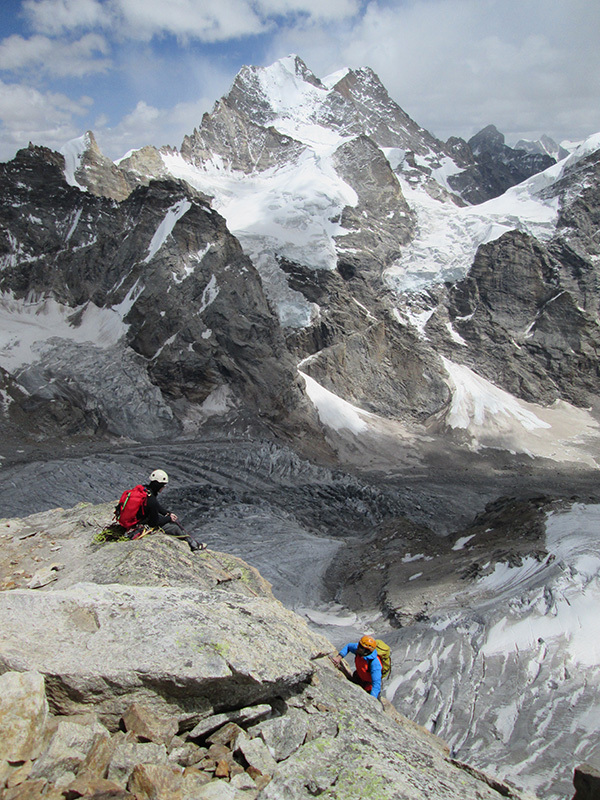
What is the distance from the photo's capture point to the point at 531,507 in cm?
2669

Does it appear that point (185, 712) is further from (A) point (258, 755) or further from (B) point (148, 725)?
(A) point (258, 755)

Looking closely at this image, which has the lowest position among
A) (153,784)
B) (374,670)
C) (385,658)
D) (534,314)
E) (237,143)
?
(385,658)

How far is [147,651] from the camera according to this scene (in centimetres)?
522

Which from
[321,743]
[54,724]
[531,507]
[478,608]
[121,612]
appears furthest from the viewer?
[531,507]

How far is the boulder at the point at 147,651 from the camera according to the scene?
4684 mm

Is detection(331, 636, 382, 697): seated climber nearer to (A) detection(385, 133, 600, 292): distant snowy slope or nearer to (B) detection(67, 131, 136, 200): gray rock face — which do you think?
(B) detection(67, 131, 136, 200): gray rock face

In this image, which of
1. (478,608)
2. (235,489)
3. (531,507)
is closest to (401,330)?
(235,489)

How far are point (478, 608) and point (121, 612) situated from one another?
12219 mm

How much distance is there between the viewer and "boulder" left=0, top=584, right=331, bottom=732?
4684 millimetres

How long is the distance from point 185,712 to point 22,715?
150cm

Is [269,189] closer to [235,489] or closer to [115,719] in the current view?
[235,489]

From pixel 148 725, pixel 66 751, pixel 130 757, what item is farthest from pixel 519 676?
pixel 66 751

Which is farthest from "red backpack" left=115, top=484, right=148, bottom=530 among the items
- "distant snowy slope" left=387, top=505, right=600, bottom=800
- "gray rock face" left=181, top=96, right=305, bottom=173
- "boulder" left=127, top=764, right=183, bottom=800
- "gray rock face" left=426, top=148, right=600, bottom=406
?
"gray rock face" left=181, top=96, right=305, bottom=173

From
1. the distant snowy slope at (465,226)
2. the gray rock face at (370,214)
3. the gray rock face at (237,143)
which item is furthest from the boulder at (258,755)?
the gray rock face at (237,143)
